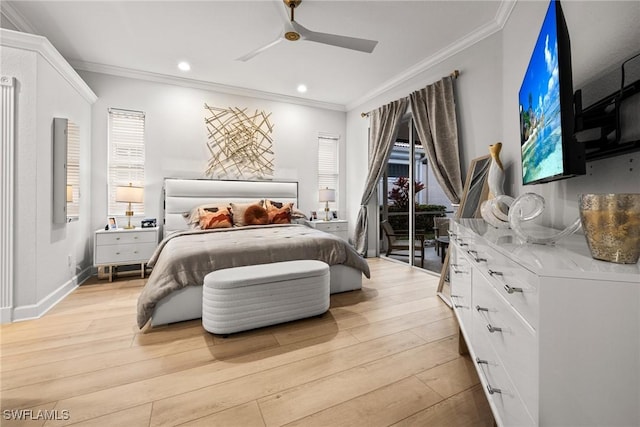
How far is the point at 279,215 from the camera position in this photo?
403 centimetres

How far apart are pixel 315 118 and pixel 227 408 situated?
468cm

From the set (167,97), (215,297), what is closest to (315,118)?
(167,97)

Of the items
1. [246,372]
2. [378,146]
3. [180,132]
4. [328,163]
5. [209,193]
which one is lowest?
[246,372]

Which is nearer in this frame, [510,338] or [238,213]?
[510,338]

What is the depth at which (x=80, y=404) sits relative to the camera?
1384mm

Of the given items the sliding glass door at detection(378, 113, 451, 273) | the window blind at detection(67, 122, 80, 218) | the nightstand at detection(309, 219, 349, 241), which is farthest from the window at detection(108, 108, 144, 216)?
the sliding glass door at detection(378, 113, 451, 273)

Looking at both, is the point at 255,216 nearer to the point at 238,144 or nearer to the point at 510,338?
the point at 238,144

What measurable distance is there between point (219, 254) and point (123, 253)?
1.97 metres

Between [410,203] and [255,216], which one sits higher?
[410,203]

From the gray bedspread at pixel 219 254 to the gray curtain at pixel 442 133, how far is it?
4.85 feet

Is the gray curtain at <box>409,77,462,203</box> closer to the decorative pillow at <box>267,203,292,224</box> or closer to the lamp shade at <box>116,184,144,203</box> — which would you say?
the decorative pillow at <box>267,203,292,224</box>

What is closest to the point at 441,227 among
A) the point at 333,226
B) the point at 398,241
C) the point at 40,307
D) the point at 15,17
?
the point at 398,241

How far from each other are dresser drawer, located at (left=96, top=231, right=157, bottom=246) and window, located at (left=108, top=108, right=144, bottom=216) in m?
0.55

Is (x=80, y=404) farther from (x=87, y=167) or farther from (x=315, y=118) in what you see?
(x=315, y=118)
